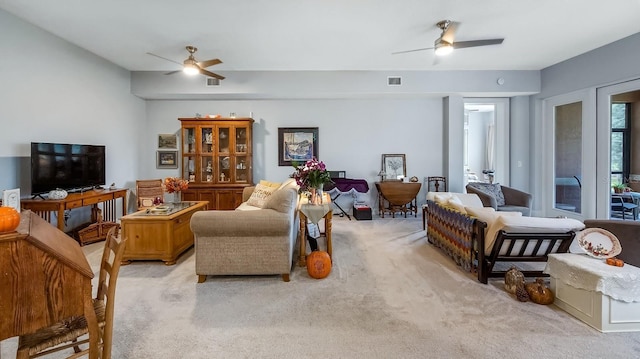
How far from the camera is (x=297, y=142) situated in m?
5.92

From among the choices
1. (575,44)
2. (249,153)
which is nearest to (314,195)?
(249,153)

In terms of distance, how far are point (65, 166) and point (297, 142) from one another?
11.8 feet

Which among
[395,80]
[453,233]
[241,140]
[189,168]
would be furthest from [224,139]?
[453,233]

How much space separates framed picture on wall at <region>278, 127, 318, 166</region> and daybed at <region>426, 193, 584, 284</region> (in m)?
3.41

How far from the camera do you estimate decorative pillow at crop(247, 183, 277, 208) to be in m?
4.26

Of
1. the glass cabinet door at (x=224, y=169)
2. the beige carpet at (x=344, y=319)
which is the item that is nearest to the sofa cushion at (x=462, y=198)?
the beige carpet at (x=344, y=319)

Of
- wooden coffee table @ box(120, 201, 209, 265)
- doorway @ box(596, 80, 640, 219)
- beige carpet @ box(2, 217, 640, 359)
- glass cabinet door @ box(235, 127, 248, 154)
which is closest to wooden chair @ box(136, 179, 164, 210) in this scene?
glass cabinet door @ box(235, 127, 248, 154)

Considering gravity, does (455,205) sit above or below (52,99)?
below

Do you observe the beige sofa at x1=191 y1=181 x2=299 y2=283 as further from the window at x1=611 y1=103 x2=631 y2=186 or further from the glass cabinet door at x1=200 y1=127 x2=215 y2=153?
the window at x1=611 y1=103 x2=631 y2=186

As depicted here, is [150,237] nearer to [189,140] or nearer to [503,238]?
[189,140]

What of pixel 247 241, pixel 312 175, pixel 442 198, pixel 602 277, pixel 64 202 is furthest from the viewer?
pixel 442 198

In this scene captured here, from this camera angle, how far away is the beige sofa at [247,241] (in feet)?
8.57

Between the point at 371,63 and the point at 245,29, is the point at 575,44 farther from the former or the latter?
the point at 245,29

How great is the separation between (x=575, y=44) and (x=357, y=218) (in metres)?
4.12
